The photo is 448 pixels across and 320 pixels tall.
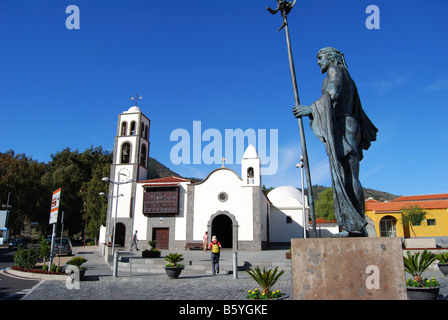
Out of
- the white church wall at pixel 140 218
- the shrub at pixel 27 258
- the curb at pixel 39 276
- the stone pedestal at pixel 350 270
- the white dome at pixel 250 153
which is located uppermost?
the white dome at pixel 250 153

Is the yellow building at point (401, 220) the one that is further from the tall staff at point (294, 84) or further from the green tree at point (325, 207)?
the tall staff at point (294, 84)

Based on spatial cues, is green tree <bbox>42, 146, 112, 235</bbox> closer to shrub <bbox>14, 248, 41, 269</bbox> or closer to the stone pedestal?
shrub <bbox>14, 248, 41, 269</bbox>

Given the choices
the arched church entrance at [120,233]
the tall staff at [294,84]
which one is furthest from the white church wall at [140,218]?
the tall staff at [294,84]

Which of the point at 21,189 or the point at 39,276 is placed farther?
the point at 21,189

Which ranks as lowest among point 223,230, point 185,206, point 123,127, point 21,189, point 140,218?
point 223,230

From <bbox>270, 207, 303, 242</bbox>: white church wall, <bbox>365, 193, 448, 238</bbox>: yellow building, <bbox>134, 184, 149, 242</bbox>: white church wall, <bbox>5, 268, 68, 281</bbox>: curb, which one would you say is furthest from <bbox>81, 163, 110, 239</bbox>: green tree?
<bbox>365, 193, 448, 238</bbox>: yellow building

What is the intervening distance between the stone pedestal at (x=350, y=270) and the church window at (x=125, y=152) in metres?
30.9

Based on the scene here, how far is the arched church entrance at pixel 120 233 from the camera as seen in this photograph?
30.2 metres

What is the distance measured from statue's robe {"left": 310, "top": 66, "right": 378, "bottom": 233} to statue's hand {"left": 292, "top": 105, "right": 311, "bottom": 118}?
60mm

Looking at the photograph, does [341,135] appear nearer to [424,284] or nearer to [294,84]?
[294,84]

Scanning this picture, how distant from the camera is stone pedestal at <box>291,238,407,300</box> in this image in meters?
3.09

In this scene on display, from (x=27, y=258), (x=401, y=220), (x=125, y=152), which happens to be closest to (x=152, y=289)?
(x=27, y=258)

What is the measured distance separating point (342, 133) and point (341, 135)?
0.04m

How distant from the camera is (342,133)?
403 centimetres
